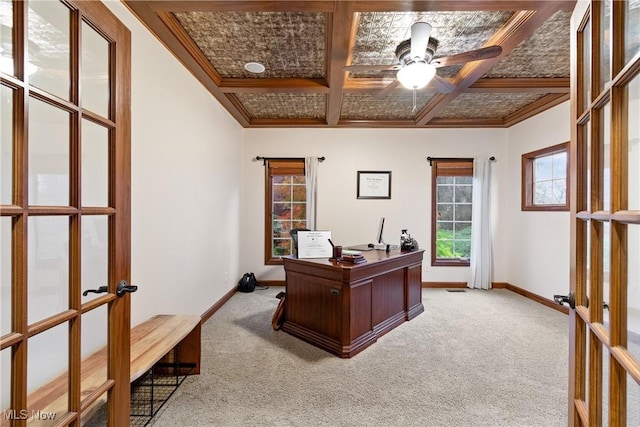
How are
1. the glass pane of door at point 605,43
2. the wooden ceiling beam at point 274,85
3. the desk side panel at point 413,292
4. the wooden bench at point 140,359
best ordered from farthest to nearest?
the desk side panel at point 413,292 → the wooden ceiling beam at point 274,85 → the wooden bench at point 140,359 → the glass pane of door at point 605,43

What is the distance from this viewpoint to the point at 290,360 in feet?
8.23

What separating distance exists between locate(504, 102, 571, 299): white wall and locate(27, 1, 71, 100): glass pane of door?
4944mm

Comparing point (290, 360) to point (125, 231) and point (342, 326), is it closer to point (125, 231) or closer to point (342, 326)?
point (342, 326)

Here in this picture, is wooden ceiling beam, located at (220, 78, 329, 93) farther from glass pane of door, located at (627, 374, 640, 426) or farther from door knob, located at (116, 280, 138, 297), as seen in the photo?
glass pane of door, located at (627, 374, 640, 426)

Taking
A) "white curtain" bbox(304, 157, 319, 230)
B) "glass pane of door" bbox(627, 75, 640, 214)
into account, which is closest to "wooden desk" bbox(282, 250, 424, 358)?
"white curtain" bbox(304, 157, 319, 230)

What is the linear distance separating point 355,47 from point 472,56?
3.41 feet

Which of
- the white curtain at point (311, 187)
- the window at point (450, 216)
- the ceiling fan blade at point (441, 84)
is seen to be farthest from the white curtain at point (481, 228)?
the white curtain at point (311, 187)

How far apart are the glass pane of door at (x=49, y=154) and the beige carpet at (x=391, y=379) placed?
1574mm

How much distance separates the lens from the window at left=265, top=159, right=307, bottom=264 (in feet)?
16.5

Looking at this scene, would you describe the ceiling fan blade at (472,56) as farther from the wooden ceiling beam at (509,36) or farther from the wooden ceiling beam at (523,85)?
the wooden ceiling beam at (523,85)

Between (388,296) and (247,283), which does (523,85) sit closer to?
(388,296)

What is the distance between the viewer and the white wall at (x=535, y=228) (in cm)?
382

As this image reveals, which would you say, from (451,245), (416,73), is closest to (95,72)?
(416,73)

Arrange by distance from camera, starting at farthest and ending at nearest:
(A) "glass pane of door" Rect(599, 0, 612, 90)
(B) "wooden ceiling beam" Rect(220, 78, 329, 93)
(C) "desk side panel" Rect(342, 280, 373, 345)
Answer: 1. (B) "wooden ceiling beam" Rect(220, 78, 329, 93)
2. (C) "desk side panel" Rect(342, 280, 373, 345)
3. (A) "glass pane of door" Rect(599, 0, 612, 90)
